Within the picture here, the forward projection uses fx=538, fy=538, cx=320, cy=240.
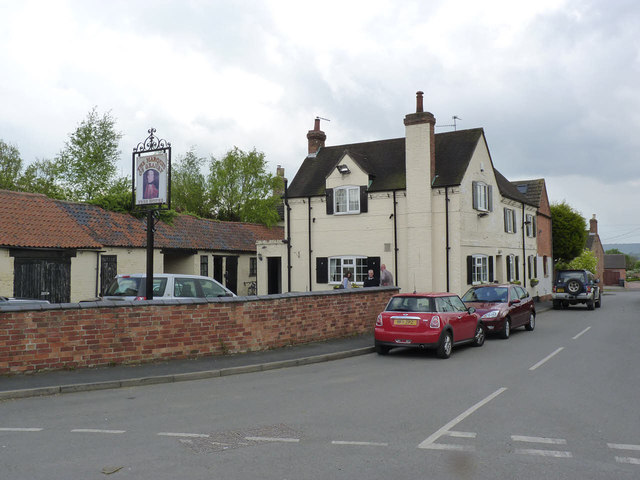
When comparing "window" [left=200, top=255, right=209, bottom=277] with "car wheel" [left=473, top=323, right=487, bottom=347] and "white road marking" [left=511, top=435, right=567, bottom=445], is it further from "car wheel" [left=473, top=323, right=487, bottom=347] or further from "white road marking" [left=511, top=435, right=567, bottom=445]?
"white road marking" [left=511, top=435, right=567, bottom=445]

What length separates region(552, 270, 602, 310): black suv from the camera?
27672 millimetres

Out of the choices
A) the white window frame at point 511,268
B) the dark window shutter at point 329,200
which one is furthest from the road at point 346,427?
the white window frame at point 511,268

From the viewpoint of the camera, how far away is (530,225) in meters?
35.6

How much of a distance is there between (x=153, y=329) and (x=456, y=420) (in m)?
6.70

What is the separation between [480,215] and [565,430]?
70.9ft

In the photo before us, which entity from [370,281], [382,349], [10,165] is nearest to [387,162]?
[370,281]

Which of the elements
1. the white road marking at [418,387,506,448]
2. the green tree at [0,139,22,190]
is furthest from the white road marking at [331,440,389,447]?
the green tree at [0,139,22,190]

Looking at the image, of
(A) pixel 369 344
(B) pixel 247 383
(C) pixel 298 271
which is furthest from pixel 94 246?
(B) pixel 247 383

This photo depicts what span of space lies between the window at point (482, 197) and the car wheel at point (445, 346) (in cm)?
1505

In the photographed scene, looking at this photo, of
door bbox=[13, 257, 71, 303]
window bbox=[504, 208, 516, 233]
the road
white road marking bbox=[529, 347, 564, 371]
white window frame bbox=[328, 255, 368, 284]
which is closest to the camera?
the road

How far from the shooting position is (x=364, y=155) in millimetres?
29188

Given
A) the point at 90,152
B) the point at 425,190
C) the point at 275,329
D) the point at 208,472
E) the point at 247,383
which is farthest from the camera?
the point at 90,152

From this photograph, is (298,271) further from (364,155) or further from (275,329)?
(275,329)

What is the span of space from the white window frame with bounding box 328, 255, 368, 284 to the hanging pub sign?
15496 mm
